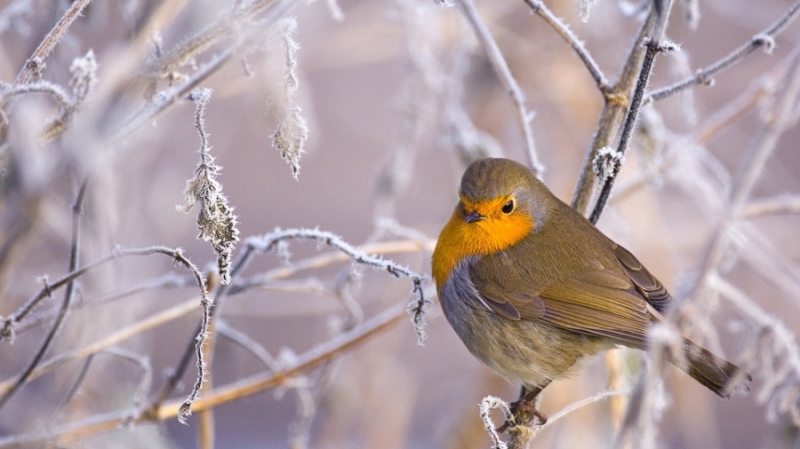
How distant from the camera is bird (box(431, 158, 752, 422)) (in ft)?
8.20

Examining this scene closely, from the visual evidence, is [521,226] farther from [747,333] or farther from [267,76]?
[267,76]

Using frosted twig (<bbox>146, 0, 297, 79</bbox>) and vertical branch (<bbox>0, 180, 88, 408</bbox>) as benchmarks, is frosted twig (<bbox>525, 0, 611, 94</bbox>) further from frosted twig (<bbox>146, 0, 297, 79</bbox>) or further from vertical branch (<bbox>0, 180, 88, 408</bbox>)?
vertical branch (<bbox>0, 180, 88, 408</bbox>)

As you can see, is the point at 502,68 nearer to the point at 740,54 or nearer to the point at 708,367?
the point at 740,54

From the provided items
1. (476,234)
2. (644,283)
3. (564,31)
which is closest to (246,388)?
(476,234)

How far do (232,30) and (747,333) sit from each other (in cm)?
167

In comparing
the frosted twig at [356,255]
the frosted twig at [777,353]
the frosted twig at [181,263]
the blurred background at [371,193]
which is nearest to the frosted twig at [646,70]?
the blurred background at [371,193]

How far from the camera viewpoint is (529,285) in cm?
259

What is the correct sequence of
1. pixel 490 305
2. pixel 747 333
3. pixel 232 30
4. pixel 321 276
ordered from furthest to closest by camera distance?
pixel 321 276
pixel 490 305
pixel 747 333
pixel 232 30

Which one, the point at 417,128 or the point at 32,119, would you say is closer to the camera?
the point at 32,119

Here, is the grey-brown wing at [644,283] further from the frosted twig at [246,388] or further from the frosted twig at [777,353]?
the frosted twig at [246,388]

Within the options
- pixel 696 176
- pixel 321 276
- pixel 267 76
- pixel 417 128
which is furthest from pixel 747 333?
pixel 321 276

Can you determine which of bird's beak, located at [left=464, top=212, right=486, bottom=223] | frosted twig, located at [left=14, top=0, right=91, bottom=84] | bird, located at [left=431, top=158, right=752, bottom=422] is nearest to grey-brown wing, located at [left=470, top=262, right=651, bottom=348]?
bird, located at [left=431, top=158, right=752, bottom=422]

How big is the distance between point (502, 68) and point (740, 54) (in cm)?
58

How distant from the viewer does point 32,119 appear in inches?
54.6
